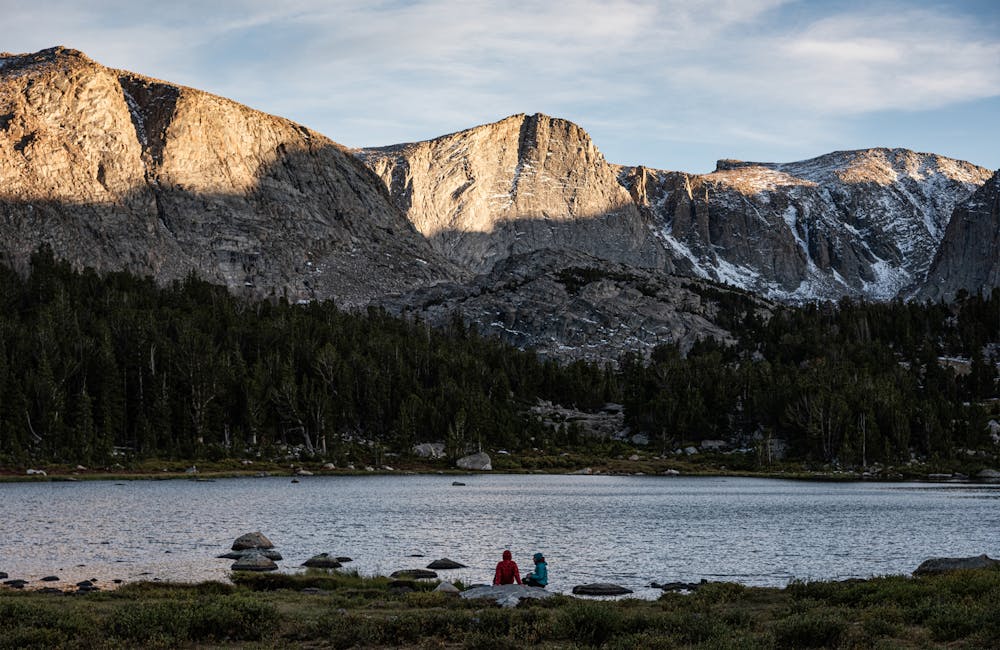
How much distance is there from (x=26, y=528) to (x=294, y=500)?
101 feet

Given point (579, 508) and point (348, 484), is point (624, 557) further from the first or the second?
point (348, 484)

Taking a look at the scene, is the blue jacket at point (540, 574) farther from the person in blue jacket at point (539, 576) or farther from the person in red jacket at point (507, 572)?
the person in red jacket at point (507, 572)

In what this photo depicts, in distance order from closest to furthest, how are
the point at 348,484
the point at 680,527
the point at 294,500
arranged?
1. the point at 680,527
2. the point at 294,500
3. the point at 348,484

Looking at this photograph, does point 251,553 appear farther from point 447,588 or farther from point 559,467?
point 559,467

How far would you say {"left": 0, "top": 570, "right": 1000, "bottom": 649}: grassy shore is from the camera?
91.5 ft

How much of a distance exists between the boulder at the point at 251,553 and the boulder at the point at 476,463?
3645 inches

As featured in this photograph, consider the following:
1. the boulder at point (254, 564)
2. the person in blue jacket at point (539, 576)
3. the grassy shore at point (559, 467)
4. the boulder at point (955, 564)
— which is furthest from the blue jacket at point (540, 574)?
the grassy shore at point (559, 467)

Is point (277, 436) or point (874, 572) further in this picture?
point (277, 436)

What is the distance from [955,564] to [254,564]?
30808mm

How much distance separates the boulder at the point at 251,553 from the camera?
54.0 meters

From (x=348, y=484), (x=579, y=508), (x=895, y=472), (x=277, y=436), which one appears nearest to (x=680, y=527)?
(x=579, y=508)

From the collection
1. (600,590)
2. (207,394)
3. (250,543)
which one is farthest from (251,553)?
(207,394)

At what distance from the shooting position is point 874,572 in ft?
169

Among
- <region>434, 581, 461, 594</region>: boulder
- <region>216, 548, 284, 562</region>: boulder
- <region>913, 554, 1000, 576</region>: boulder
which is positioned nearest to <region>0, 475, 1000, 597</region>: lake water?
<region>216, 548, 284, 562</region>: boulder
